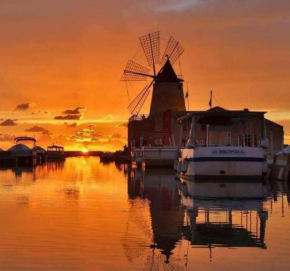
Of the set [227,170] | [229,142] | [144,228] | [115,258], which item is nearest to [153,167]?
[229,142]

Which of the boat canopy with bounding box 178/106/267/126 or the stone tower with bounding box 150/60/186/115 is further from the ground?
the stone tower with bounding box 150/60/186/115

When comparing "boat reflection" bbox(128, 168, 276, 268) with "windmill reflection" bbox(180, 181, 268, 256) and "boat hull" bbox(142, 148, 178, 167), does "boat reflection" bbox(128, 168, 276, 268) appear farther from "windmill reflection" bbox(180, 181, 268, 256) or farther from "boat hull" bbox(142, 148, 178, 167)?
"boat hull" bbox(142, 148, 178, 167)

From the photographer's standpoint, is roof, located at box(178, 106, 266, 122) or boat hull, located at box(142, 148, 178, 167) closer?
roof, located at box(178, 106, 266, 122)

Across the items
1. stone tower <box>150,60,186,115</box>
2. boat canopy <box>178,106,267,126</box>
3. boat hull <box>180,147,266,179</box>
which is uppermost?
stone tower <box>150,60,186,115</box>

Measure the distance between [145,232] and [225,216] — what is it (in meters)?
4.04

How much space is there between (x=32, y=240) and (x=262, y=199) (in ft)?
41.9

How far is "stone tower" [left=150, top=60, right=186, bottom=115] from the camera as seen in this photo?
93125 millimetres

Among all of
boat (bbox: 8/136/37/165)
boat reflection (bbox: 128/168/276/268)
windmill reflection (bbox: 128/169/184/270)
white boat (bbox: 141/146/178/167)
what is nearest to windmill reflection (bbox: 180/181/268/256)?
boat reflection (bbox: 128/168/276/268)

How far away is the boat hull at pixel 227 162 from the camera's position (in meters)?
36.3

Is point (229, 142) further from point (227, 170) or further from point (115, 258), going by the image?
point (115, 258)

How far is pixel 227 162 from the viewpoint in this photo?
36438 mm

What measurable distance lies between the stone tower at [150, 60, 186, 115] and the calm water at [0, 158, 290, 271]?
66.9 m

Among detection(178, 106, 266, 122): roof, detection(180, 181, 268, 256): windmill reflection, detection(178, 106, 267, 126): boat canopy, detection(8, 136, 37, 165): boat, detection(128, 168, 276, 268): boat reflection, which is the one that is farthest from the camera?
detection(8, 136, 37, 165): boat

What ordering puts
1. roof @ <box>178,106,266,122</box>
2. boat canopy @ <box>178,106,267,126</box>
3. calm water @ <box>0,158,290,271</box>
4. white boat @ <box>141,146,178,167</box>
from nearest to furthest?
calm water @ <box>0,158,290,271</box> < roof @ <box>178,106,266,122</box> < boat canopy @ <box>178,106,267,126</box> < white boat @ <box>141,146,178,167</box>
